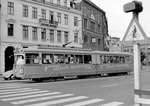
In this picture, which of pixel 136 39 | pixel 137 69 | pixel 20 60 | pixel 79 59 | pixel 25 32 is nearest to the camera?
pixel 137 69

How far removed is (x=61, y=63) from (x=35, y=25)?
16835mm

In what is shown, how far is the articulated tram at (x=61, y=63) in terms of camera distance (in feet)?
69.3

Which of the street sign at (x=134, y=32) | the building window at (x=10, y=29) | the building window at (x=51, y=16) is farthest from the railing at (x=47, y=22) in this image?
the street sign at (x=134, y=32)

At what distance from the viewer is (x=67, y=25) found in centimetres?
4575

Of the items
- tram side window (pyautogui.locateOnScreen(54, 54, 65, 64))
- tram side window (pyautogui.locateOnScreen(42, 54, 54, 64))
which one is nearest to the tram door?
tram side window (pyautogui.locateOnScreen(54, 54, 65, 64))

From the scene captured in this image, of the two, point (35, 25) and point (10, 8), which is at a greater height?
point (10, 8)

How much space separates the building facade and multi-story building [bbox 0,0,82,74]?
3.53 metres

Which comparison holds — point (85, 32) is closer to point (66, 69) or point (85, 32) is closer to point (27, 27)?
point (27, 27)

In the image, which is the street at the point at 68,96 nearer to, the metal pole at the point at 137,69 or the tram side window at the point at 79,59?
the metal pole at the point at 137,69

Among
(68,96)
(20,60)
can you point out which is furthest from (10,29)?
(68,96)

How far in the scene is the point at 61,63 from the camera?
23.6 meters

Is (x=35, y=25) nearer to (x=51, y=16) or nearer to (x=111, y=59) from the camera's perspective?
(x=51, y=16)

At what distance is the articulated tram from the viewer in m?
21.1

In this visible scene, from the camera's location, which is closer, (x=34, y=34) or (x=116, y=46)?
(x=116, y=46)
